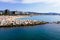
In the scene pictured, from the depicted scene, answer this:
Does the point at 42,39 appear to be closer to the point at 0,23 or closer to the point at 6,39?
the point at 6,39

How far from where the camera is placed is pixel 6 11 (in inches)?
2830

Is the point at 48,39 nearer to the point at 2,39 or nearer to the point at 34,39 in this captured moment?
the point at 34,39

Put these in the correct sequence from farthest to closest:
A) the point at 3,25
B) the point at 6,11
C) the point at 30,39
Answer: the point at 6,11
the point at 3,25
the point at 30,39

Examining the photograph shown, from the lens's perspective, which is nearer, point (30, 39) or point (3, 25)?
point (30, 39)

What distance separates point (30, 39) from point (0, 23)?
10939 millimetres

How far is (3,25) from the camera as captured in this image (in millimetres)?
23281

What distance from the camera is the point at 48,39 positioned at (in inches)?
575

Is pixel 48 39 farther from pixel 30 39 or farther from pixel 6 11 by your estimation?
pixel 6 11

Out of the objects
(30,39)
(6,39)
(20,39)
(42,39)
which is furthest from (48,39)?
(6,39)

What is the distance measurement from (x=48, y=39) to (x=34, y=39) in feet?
5.01

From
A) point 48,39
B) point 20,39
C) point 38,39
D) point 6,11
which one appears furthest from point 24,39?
point 6,11

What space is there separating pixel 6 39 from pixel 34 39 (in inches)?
120

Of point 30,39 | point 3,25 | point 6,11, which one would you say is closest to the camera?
point 30,39

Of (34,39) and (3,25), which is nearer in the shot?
(34,39)
